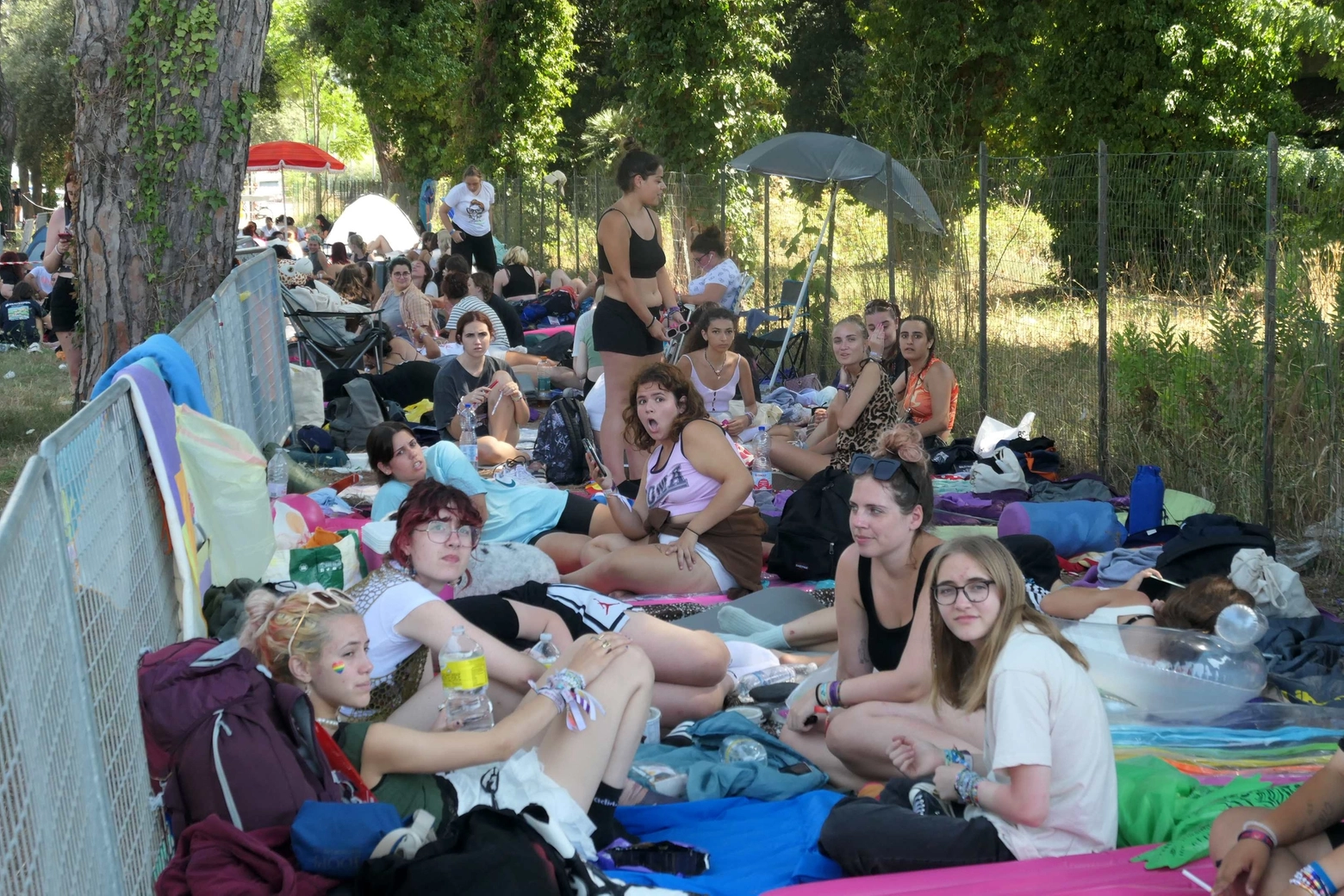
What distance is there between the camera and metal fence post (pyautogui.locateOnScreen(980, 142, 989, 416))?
9.48 m

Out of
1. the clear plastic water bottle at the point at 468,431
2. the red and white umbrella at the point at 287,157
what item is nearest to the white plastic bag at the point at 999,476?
the clear plastic water bottle at the point at 468,431

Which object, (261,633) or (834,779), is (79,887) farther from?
(834,779)

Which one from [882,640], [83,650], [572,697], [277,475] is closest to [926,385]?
[277,475]

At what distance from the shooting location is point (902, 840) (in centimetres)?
329

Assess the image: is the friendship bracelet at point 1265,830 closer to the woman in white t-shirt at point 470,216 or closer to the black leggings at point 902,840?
the black leggings at point 902,840

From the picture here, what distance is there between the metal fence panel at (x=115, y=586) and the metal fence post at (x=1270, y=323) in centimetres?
511

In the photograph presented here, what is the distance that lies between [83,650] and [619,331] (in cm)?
516

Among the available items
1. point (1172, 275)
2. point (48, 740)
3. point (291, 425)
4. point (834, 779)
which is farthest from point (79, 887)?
point (291, 425)

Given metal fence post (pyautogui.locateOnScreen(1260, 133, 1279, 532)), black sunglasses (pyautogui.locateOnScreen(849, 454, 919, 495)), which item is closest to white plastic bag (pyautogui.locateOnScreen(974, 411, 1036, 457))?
metal fence post (pyautogui.locateOnScreen(1260, 133, 1279, 532))

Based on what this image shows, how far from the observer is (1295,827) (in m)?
2.98

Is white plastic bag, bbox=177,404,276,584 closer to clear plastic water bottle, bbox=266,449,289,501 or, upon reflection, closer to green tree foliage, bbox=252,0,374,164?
clear plastic water bottle, bbox=266,449,289,501

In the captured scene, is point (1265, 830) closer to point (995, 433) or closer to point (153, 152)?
point (995, 433)

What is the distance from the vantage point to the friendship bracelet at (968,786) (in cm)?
333

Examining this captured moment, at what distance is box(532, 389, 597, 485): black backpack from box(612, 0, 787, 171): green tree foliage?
9286 millimetres
